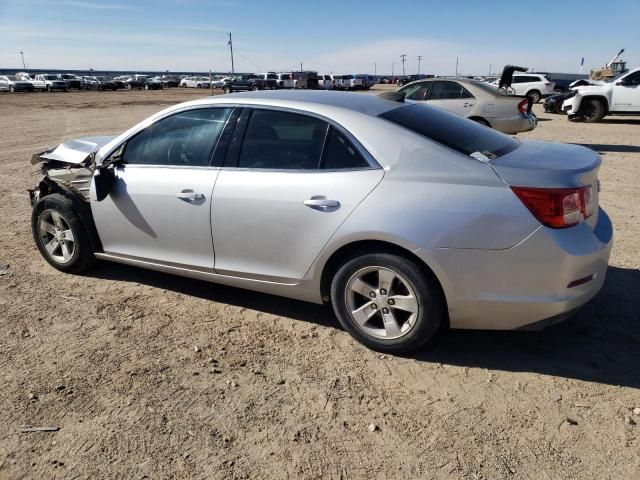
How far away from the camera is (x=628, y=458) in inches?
90.8

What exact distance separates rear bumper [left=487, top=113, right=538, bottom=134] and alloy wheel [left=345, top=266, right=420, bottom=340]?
821 cm

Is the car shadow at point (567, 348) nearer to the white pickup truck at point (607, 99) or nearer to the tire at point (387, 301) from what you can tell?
the tire at point (387, 301)

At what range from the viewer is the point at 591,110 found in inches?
667

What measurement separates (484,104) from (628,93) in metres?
8.65

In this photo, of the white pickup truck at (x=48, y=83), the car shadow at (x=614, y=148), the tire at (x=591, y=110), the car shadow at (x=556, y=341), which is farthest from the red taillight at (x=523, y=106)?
the white pickup truck at (x=48, y=83)

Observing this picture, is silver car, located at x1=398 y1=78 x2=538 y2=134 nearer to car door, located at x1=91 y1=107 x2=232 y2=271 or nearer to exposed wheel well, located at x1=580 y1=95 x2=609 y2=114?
car door, located at x1=91 y1=107 x2=232 y2=271

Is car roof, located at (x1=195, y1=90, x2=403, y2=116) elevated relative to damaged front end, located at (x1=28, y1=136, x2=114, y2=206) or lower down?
elevated

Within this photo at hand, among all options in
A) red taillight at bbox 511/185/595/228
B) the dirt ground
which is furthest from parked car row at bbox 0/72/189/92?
red taillight at bbox 511/185/595/228

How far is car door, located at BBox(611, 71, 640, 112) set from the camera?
15.8m

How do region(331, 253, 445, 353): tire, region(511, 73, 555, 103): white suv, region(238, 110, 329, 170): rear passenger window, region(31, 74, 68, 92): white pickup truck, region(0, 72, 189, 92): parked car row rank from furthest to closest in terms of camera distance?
1. region(31, 74, 68, 92): white pickup truck
2. region(0, 72, 189, 92): parked car row
3. region(511, 73, 555, 103): white suv
4. region(238, 110, 329, 170): rear passenger window
5. region(331, 253, 445, 353): tire

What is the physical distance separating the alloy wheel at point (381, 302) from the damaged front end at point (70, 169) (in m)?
2.47

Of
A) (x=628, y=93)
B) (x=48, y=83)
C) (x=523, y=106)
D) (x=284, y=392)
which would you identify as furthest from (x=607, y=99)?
(x=48, y=83)

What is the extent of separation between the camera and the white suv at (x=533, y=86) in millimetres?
26297

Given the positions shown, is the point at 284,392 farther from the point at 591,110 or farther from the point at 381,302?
the point at 591,110
